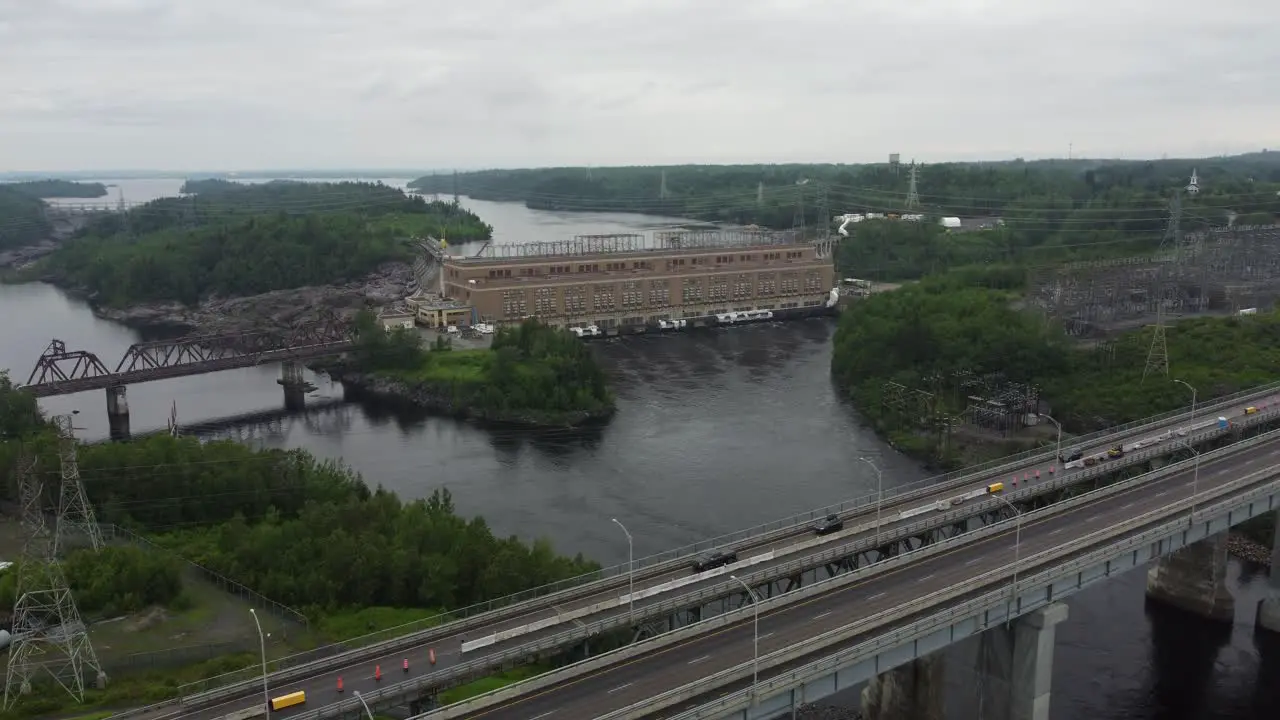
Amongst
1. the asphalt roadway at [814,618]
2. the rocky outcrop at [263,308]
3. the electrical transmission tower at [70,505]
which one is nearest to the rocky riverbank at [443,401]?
the rocky outcrop at [263,308]

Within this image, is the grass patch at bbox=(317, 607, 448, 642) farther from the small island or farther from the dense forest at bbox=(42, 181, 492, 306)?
the dense forest at bbox=(42, 181, 492, 306)

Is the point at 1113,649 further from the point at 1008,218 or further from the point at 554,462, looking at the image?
the point at 1008,218

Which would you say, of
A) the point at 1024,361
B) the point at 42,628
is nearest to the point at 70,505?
the point at 42,628

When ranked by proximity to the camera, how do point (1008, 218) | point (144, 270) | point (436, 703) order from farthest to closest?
point (1008, 218), point (144, 270), point (436, 703)

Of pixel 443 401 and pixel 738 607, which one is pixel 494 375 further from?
pixel 738 607

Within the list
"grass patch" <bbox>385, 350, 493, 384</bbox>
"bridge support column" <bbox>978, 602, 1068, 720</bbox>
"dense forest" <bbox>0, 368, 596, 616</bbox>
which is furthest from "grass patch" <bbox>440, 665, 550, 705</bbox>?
"grass patch" <bbox>385, 350, 493, 384</bbox>

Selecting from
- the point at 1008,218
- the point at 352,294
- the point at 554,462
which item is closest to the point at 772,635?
the point at 554,462
